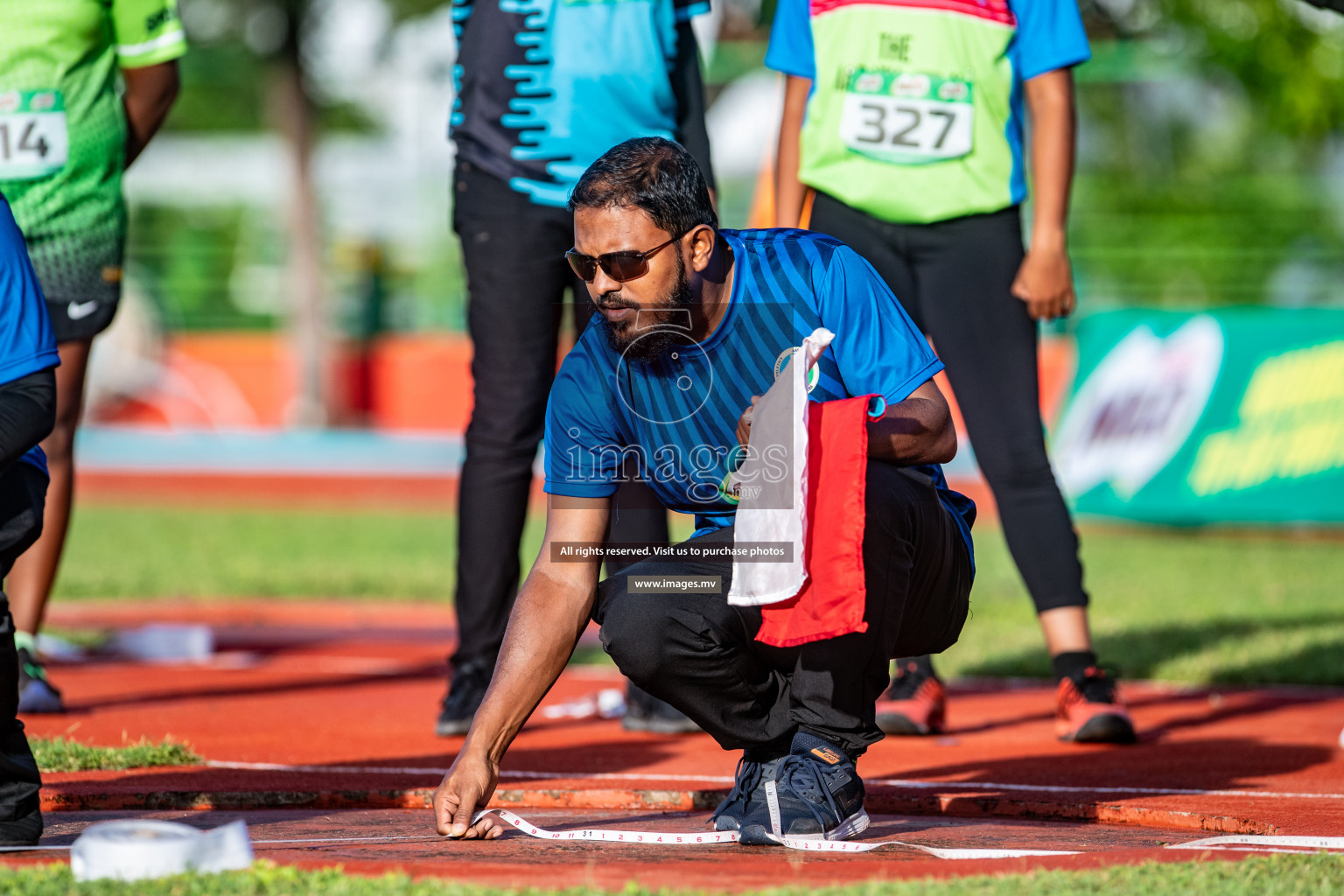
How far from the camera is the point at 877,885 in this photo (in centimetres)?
259

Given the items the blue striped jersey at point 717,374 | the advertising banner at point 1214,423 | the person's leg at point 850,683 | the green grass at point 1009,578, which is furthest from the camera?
the advertising banner at point 1214,423

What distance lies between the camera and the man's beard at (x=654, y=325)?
10.6 ft

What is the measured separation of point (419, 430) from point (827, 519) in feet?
65.5

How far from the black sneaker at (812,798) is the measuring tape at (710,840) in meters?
0.02

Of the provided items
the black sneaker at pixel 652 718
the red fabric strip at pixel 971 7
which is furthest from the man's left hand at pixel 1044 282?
the black sneaker at pixel 652 718

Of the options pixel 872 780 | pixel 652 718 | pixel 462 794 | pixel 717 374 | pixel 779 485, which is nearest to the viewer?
pixel 779 485

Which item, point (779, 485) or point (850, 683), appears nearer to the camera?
point (779, 485)

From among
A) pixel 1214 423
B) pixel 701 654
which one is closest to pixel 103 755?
pixel 701 654

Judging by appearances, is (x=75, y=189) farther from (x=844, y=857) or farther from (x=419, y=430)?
(x=419, y=430)

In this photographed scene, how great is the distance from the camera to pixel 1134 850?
299 cm

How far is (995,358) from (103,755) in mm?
2652

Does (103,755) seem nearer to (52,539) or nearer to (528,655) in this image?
(52,539)

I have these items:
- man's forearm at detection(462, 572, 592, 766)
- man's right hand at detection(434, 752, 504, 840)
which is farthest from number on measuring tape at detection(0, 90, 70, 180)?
man's right hand at detection(434, 752, 504, 840)

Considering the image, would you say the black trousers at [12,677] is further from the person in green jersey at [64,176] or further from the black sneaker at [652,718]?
the black sneaker at [652,718]
